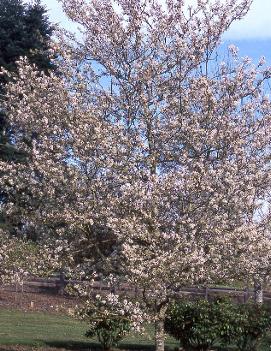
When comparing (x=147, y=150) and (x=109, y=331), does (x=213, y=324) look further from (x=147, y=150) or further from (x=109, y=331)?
(x=147, y=150)

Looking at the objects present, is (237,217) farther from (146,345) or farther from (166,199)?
(146,345)

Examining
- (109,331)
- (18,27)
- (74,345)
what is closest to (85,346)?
(74,345)

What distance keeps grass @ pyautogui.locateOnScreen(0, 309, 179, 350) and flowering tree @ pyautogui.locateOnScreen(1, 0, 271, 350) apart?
3.18 meters

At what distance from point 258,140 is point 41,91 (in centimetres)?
341

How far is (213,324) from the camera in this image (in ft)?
42.8

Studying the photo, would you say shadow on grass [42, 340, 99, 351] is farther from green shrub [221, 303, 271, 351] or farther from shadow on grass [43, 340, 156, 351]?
green shrub [221, 303, 271, 351]

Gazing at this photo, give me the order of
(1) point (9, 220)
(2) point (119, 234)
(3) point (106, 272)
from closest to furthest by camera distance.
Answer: (2) point (119, 234) < (3) point (106, 272) < (1) point (9, 220)

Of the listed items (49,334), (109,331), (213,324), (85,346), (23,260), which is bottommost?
(85,346)

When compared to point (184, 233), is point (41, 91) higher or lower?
higher

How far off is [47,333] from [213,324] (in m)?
5.67

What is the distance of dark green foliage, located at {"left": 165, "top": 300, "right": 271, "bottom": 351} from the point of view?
13.0m

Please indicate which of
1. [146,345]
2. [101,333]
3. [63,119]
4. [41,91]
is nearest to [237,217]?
[63,119]

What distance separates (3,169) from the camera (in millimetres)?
10750

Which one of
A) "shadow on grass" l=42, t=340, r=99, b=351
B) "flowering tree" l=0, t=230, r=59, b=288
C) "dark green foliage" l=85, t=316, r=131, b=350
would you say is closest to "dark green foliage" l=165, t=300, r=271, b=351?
"dark green foliage" l=85, t=316, r=131, b=350
